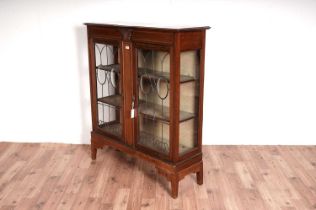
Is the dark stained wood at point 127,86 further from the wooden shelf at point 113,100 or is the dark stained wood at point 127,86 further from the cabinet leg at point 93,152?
the cabinet leg at point 93,152

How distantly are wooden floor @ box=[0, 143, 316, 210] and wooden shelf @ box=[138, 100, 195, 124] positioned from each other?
20.4 inches

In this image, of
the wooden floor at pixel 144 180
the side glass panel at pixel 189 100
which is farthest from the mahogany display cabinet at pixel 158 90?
the wooden floor at pixel 144 180

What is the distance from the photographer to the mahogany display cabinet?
2.29 metres

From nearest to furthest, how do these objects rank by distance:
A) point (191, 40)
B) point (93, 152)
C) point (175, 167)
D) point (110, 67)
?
1. point (191, 40)
2. point (175, 167)
3. point (110, 67)
4. point (93, 152)

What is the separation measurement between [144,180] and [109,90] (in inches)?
29.7

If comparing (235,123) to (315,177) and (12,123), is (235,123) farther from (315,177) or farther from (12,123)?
(12,123)

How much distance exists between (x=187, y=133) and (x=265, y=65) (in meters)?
1.13

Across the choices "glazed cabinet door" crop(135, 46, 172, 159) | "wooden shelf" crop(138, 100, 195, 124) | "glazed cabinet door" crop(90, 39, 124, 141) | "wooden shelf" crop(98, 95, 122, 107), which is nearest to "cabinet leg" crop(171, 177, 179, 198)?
"glazed cabinet door" crop(135, 46, 172, 159)

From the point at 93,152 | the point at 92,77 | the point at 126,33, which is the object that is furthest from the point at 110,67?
the point at 93,152

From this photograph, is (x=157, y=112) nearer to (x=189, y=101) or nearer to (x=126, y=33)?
(x=189, y=101)

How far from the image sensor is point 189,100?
2.47 m

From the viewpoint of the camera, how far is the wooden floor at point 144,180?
241cm

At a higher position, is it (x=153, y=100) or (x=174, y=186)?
(x=153, y=100)

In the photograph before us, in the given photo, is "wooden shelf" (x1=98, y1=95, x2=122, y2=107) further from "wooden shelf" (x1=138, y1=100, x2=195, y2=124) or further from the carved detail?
the carved detail
